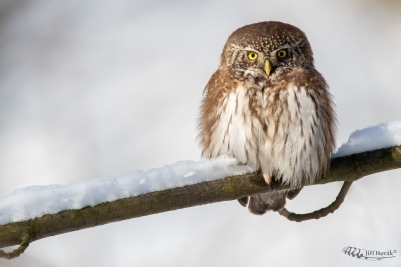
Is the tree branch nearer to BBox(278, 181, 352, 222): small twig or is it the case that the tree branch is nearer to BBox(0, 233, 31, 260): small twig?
BBox(0, 233, 31, 260): small twig

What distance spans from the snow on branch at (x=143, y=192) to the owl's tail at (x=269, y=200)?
0.70m

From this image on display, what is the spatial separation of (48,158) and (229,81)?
3.14 m

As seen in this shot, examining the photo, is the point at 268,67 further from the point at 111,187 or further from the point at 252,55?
the point at 111,187

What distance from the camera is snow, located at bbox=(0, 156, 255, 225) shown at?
2.83 m

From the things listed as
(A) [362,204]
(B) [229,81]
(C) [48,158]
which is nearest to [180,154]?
(C) [48,158]

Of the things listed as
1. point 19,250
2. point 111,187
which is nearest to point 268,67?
point 111,187

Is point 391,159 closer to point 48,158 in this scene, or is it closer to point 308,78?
point 308,78

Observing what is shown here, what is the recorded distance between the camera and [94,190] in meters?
2.94

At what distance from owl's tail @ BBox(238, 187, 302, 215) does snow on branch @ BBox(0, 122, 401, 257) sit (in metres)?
0.70

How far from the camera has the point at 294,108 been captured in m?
3.60
